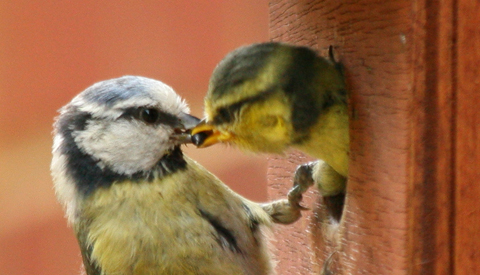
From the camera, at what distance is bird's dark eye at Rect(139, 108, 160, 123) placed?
37.2 inches

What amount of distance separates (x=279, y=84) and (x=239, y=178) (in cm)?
128

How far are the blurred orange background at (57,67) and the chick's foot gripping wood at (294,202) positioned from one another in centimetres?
65

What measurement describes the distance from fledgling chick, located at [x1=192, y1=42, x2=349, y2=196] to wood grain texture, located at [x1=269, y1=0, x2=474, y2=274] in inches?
1.9

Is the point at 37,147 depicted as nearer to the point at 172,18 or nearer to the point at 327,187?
the point at 172,18

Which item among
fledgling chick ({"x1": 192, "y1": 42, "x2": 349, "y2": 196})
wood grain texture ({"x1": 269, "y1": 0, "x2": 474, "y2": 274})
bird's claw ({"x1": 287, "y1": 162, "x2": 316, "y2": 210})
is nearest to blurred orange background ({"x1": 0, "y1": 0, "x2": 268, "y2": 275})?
bird's claw ({"x1": 287, "y1": 162, "x2": 316, "y2": 210})

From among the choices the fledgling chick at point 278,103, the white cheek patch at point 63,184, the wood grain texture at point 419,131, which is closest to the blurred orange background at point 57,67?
the white cheek patch at point 63,184

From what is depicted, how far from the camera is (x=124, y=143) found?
94cm

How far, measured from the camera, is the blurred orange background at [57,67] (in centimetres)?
141

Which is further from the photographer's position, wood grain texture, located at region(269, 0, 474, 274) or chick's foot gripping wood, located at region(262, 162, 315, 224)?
chick's foot gripping wood, located at region(262, 162, 315, 224)

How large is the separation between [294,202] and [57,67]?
82 centimetres

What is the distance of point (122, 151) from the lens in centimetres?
93

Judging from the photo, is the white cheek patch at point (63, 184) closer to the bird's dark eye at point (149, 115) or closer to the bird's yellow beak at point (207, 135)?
the bird's dark eye at point (149, 115)

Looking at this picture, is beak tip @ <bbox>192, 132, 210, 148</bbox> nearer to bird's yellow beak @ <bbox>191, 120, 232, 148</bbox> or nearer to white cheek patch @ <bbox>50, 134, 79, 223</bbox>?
bird's yellow beak @ <bbox>191, 120, 232, 148</bbox>

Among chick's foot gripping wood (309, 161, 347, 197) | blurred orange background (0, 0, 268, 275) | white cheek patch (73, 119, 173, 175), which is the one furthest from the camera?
blurred orange background (0, 0, 268, 275)
